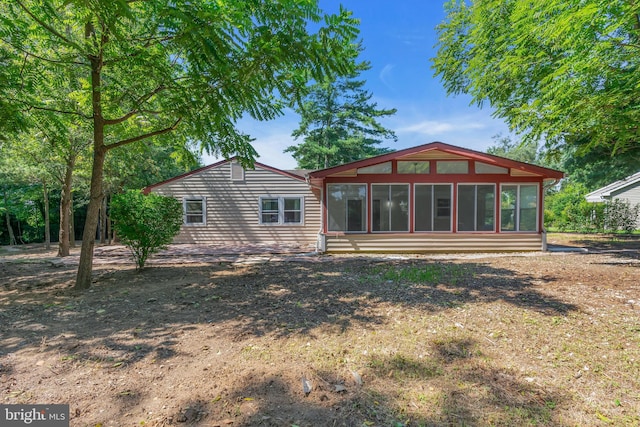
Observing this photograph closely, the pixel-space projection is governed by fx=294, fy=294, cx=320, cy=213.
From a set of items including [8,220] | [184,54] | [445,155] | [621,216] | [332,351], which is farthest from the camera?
[8,220]

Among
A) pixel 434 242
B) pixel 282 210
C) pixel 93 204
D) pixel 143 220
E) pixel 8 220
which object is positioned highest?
pixel 282 210

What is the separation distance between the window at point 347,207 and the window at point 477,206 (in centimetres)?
305

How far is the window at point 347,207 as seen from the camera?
9305mm

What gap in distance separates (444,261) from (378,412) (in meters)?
6.34

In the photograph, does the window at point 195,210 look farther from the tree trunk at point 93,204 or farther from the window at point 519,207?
the window at point 519,207

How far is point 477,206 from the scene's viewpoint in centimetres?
926

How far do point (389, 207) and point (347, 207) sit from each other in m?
1.34

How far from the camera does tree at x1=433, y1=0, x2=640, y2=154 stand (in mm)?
4562

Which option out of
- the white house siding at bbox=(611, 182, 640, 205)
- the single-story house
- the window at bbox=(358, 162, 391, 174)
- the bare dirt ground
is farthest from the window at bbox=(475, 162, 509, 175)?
the white house siding at bbox=(611, 182, 640, 205)

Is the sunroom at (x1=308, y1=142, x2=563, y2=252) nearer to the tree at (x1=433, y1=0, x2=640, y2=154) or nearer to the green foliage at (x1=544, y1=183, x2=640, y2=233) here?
the tree at (x1=433, y1=0, x2=640, y2=154)

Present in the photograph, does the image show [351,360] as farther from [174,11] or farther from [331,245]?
[331,245]

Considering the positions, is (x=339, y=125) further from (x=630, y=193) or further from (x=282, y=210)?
(x=630, y=193)

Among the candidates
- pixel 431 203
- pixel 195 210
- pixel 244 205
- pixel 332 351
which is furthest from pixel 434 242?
pixel 195 210

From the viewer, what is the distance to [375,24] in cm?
827
